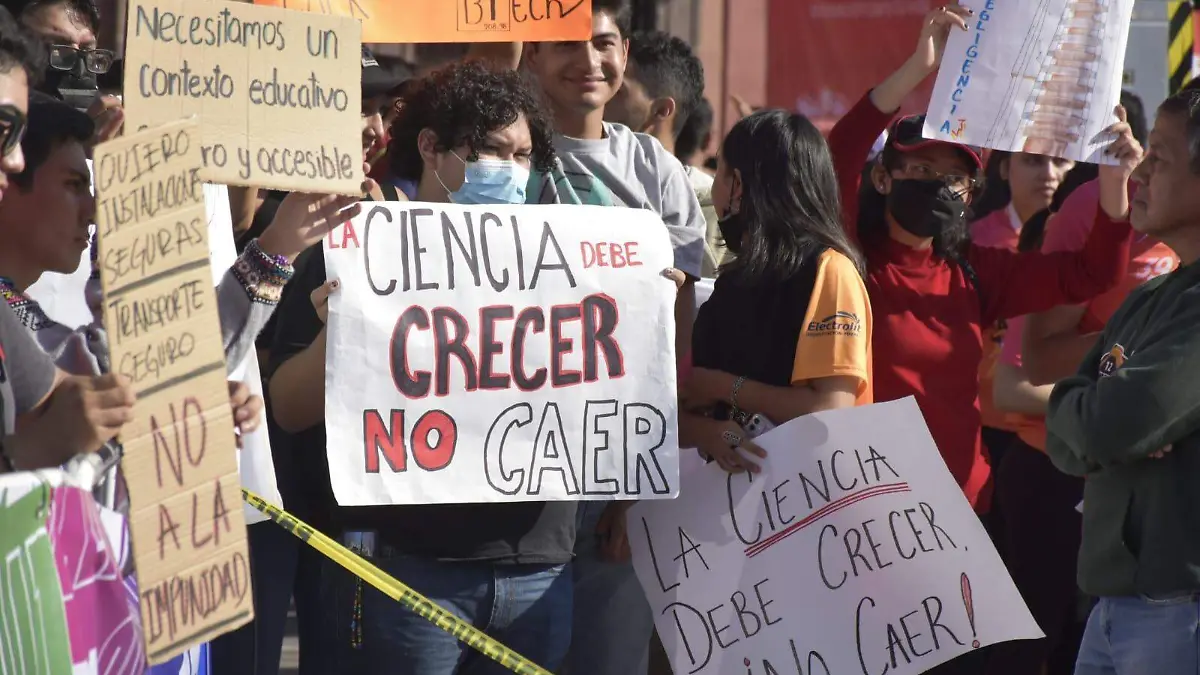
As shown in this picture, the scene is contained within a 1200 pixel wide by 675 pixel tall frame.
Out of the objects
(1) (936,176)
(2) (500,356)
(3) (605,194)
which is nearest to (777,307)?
(3) (605,194)

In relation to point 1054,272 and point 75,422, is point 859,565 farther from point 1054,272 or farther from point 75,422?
point 75,422

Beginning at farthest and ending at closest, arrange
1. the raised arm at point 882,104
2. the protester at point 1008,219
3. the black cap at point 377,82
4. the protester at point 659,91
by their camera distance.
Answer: the protester at point 1008,219 < the protester at point 659,91 < the black cap at point 377,82 < the raised arm at point 882,104

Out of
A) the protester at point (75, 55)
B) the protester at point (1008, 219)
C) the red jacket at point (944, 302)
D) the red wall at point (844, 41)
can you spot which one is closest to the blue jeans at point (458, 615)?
the protester at point (75, 55)

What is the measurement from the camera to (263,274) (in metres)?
2.99

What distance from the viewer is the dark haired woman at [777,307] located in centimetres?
361

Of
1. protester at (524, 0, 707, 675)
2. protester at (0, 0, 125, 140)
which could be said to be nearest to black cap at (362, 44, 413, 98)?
protester at (524, 0, 707, 675)

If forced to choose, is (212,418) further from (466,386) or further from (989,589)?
(989,589)

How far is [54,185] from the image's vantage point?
2781 millimetres

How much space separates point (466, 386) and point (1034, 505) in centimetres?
256

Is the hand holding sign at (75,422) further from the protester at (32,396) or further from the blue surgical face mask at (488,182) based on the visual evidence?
the blue surgical face mask at (488,182)

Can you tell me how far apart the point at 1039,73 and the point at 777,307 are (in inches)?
46.9

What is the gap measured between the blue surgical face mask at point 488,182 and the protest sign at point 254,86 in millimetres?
496

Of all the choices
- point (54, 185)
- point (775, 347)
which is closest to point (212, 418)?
point (54, 185)

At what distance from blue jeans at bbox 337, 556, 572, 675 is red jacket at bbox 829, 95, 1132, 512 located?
48.2 inches
